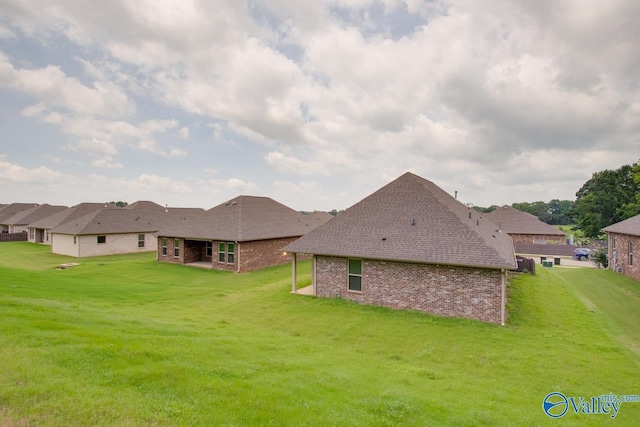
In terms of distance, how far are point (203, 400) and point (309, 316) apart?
8.62 meters

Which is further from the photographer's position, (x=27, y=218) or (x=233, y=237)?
(x=27, y=218)

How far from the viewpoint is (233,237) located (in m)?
23.5

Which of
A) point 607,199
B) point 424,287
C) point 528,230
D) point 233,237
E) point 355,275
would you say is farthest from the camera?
point 607,199

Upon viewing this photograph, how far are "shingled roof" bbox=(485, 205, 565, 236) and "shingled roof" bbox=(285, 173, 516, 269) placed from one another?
92.2ft

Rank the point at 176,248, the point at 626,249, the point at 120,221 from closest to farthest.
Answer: the point at 626,249 < the point at 176,248 < the point at 120,221

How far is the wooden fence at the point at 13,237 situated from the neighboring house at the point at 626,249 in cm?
6655

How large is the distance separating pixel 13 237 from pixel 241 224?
42230 mm

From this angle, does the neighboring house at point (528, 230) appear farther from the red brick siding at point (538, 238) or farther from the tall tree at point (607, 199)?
the tall tree at point (607, 199)

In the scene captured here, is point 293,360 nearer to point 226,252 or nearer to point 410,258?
point 410,258

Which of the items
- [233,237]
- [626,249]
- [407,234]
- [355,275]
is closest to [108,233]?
[233,237]

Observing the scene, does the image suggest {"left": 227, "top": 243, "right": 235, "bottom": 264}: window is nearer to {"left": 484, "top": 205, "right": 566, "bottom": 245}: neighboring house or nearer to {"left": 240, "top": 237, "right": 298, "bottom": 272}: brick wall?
{"left": 240, "top": 237, "right": 298, "bottom": 272}: brick wall

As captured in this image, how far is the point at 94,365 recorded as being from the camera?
17.6ft

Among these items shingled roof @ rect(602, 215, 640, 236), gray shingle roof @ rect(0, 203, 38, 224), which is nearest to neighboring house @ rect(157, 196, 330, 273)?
shingled roof @ rect(602, 215, 640, 236)

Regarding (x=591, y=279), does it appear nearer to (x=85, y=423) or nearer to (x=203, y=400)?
(x=203, y=400)
